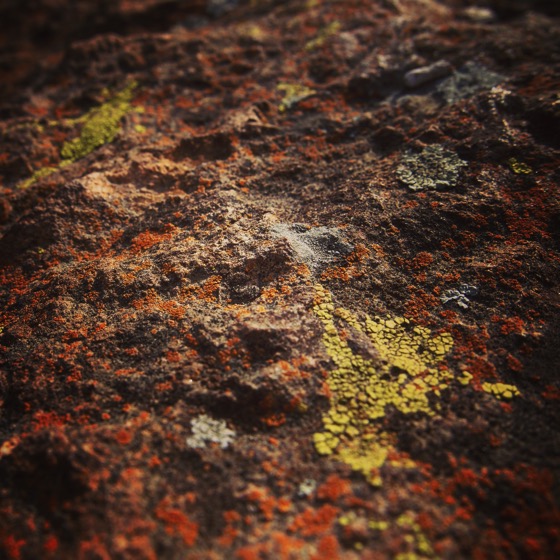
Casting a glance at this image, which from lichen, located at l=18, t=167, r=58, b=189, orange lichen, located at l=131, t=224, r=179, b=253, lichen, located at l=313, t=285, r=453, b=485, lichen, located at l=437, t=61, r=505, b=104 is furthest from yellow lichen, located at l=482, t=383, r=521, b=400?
lichen, located at l=18, t=167, r=58, b=189

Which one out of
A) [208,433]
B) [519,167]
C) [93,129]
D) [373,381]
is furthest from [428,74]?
[208,433]

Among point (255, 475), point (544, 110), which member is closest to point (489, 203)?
point (544, 110)

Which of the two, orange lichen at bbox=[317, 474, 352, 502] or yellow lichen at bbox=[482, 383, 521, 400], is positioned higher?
yellow lichen at bbox=[482, 383, 521, 400]

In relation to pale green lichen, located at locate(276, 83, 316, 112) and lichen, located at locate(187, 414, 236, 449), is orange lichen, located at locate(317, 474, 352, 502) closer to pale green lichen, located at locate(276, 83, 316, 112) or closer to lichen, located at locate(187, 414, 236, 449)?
lichen, located at locate(187, 414, 236, 449)

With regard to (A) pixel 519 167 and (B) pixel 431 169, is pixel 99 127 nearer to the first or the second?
(B) pixel 431 169

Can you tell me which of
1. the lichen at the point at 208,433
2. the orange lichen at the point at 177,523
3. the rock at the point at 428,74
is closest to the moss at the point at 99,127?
the rock at the point at 428,74

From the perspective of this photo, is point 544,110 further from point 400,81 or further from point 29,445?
point 29,445
